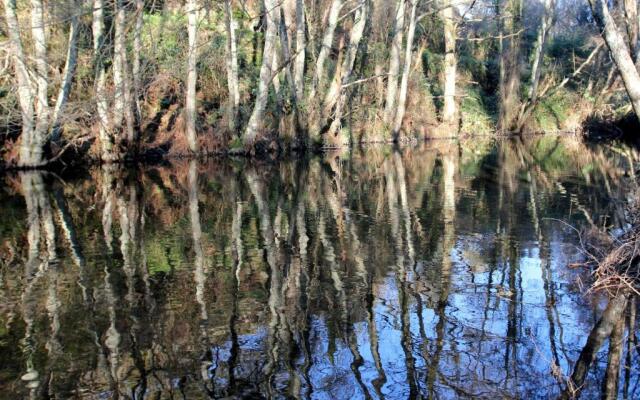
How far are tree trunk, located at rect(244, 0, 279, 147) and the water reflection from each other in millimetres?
10418

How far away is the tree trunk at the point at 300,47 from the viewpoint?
2552 cm

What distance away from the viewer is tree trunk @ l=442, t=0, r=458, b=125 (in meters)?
32.2

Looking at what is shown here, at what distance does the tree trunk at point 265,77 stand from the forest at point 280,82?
55 mm

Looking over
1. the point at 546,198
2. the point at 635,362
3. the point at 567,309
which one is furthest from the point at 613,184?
the point at 635,362

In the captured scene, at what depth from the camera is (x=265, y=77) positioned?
2400 centimetres

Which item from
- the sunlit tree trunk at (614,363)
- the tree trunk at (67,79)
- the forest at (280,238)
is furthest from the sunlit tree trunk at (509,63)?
the sunlit tree trunk at (614,363)

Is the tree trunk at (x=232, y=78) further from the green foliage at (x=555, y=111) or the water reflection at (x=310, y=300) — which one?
the green foliage at (x=555, y=111)

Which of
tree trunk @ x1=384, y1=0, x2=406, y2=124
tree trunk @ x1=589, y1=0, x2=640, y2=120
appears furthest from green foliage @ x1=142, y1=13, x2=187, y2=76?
tree trunk @ x1=589, y1=0, x2=640, y2=120

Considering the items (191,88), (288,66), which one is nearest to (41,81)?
(191,88)

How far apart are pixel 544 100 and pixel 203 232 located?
31504 mm

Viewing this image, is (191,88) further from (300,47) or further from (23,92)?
(23,92)

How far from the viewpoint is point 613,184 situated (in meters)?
15.2

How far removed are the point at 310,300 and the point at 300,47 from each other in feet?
64.3

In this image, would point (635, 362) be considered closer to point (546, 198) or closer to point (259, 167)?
point (546, 198)
